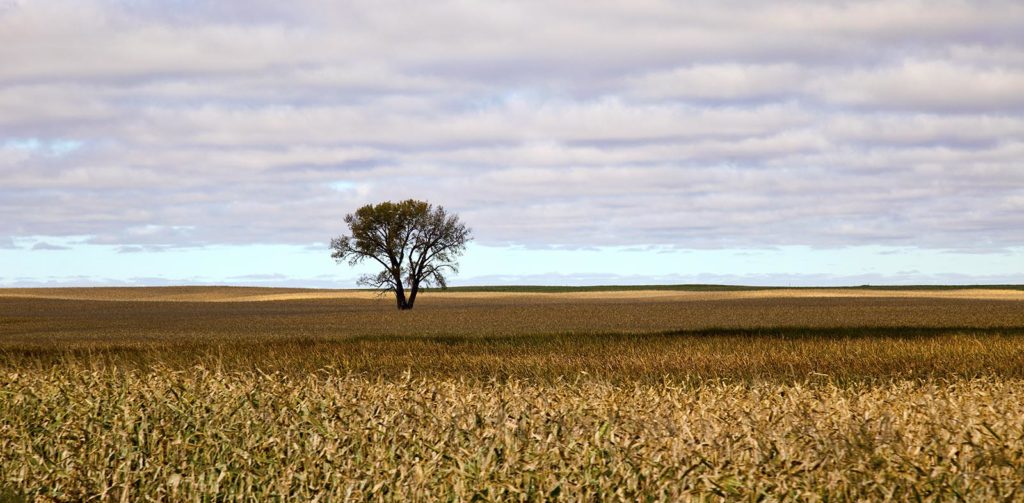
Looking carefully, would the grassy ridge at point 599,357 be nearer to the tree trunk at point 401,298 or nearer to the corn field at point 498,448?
the corn field at point 498,448

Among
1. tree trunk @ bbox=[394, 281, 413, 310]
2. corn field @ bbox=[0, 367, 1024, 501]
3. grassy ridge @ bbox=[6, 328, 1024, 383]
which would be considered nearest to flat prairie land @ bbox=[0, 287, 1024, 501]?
corn field @ bbox=[0, 367, 1024, 501]

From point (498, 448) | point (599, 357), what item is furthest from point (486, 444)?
point (599, 357)

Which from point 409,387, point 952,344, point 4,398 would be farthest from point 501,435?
point 952,344

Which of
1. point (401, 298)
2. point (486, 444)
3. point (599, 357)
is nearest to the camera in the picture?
point (486, 444)

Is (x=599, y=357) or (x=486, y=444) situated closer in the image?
(x=486, y=444)

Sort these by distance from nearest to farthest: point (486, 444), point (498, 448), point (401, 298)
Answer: point (498, 448), point (486, 444), point (401, 298)

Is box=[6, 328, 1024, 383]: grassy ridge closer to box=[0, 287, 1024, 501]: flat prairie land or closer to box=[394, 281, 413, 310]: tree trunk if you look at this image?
box=[0, 287, 1024, 501]: flat prairie land

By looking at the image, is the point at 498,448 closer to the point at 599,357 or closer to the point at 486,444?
the point at 486,444

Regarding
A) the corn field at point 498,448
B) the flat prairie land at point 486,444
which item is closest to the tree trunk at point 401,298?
the flat prairie land at point 486,444

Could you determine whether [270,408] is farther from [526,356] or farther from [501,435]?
[526,356]

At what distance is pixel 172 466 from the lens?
7.93 m

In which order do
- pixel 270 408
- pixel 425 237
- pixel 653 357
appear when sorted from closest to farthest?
pixel 270 408 < pixel 653 357 < pixel 425 237

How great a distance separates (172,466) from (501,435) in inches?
115

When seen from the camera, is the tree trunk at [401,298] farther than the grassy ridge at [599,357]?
Yes
